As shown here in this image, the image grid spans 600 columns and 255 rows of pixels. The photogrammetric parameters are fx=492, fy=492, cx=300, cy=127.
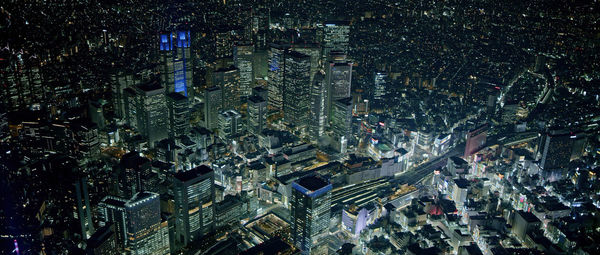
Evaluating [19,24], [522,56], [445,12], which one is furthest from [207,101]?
[445,12]

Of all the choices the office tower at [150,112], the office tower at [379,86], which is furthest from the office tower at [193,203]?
the office tower at [379,86]

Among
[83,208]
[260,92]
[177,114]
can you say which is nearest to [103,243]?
[83,208]

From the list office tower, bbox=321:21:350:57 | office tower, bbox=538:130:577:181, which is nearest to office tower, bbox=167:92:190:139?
office tower, bbox=321:21:350:57

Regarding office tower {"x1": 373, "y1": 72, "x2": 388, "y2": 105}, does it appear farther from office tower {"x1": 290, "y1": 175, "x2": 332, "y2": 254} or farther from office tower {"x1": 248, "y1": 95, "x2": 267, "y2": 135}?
office tower {"x1": 290, "y1": 175, "x2": 332, "y2": 254}

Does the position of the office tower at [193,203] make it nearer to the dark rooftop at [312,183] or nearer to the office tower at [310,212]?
the office tower at [310,212]

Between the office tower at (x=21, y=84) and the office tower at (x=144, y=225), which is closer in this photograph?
the office tower at (x=144, y=225)

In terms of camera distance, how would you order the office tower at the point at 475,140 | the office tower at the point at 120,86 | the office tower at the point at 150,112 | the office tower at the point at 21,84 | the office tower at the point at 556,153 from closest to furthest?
the office tower at the point at 556,153 < the office tower at the point at 21,84 < the office tower at the point at 150,112 < the office tower at the point at 475,140 < the office tower at the point at 120,86

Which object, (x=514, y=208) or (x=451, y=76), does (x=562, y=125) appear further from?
(x=451, y=76)
